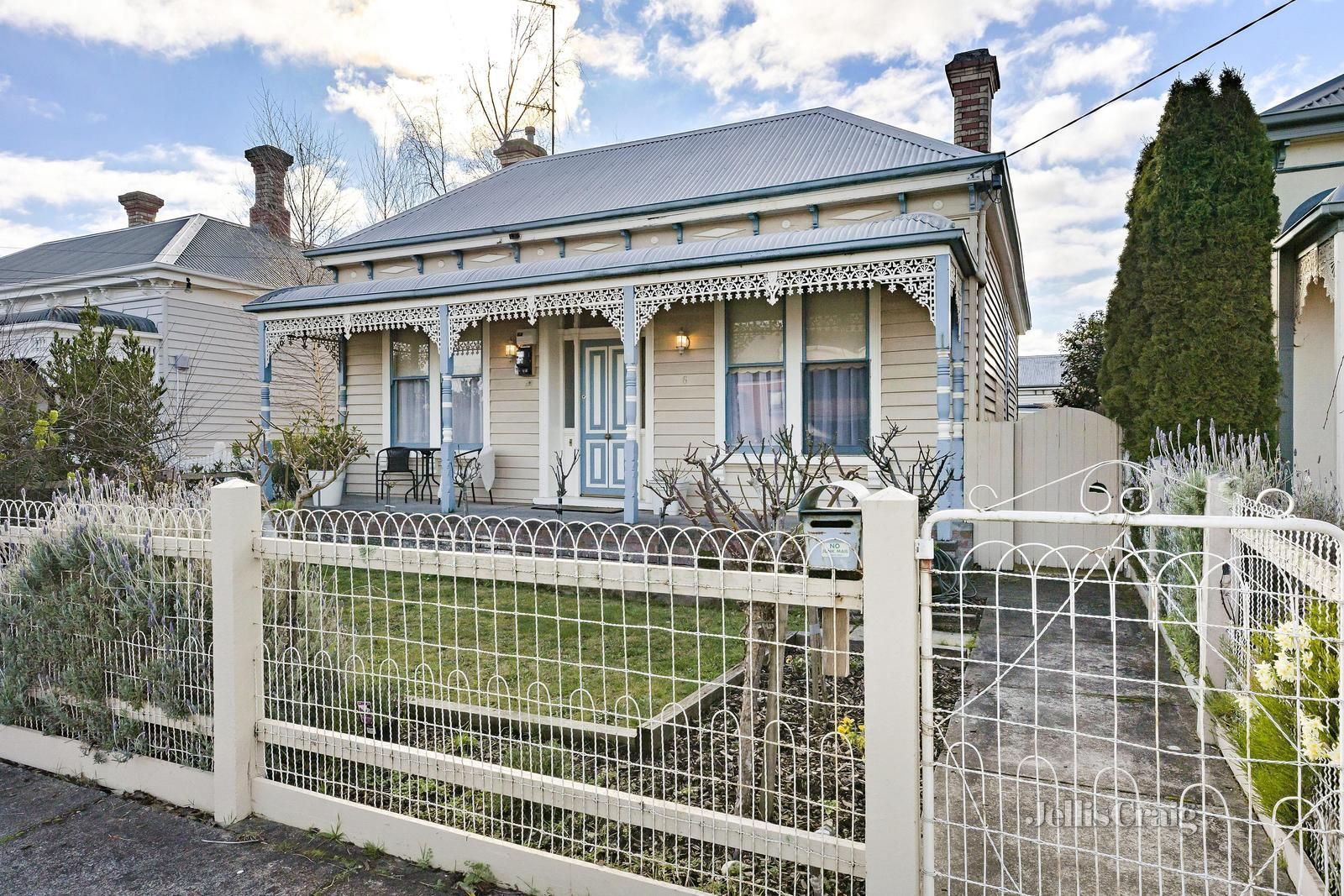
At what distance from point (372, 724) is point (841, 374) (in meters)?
6.49

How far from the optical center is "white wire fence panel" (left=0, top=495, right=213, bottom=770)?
3.44m

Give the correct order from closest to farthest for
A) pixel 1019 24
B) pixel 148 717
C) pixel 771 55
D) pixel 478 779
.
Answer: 1. pixel 478 779
2. pixel 148 717
3. pixel 1019 24
4. pixel 771 55

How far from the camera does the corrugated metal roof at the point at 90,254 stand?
1669cm

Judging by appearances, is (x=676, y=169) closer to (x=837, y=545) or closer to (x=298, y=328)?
(x=298, y=328)

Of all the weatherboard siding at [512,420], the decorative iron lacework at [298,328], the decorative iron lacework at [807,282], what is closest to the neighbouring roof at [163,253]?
the decorative iron lacework at [298,328]

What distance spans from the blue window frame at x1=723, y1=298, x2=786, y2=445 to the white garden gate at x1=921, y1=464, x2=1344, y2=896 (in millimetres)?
4295

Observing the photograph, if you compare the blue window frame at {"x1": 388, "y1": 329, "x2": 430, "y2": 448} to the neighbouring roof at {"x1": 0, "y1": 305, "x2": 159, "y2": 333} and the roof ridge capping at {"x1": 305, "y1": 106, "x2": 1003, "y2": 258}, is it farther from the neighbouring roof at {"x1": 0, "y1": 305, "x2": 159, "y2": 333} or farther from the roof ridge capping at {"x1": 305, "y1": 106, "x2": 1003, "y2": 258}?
the neighbouring roof at {"x1": 0, "y1": 305, "x2": 159, "y2": 333}

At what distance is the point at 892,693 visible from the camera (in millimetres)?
2139

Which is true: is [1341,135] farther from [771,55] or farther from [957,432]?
[771,55]

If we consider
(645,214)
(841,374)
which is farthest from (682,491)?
(645,214)

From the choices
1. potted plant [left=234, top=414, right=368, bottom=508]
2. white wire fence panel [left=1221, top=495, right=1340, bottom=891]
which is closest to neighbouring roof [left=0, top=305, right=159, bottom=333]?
potted plant [left=234, top=414, right=368, bottom=508]

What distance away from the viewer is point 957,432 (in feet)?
24.5

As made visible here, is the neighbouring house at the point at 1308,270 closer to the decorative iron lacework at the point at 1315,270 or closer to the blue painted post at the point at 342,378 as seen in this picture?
the decorative iron lacework at the point at 1315,270

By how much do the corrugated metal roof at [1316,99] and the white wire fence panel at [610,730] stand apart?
850 cm
